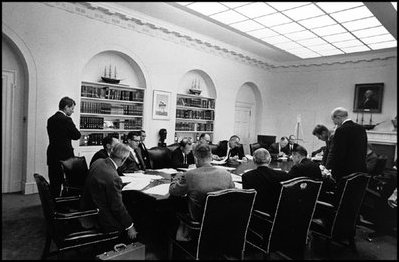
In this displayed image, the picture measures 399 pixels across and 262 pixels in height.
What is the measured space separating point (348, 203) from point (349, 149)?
0.81 metres

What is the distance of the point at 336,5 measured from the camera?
16.6ft

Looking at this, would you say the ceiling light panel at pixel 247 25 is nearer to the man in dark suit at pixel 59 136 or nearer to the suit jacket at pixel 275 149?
the suit jacket at pixel 275 149

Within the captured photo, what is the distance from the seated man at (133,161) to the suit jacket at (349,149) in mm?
2521

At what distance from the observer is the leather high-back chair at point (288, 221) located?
2498mm

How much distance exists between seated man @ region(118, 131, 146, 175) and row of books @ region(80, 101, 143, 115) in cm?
164

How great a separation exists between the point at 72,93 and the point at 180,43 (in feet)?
9.39

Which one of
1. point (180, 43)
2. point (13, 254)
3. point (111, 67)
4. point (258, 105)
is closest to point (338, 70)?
point (258, 105)

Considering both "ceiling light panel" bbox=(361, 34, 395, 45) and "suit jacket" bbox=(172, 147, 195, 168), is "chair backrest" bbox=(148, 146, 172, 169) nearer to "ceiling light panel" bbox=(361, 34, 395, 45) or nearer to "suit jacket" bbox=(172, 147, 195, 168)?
"suit jacket" bbox=(172, 147, 195, 168)

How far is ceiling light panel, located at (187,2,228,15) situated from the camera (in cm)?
523

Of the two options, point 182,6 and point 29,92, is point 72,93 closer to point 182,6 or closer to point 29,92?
point 29,92

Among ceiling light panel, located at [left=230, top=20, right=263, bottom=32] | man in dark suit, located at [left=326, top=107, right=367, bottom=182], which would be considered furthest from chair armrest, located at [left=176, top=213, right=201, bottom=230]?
ceiling light panel, located at [left=230, top=20, right=263, bottom=32]

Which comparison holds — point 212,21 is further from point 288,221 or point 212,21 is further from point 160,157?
point 288,221

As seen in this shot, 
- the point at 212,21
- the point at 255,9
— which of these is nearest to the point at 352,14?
the point at 255,9

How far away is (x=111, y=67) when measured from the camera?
238 inches
